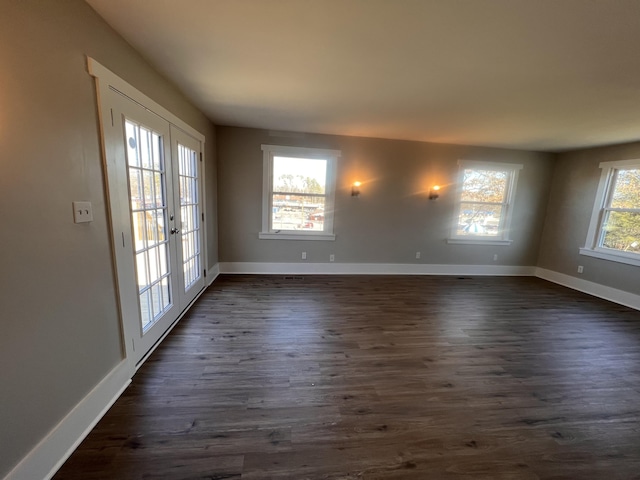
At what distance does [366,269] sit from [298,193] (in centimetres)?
189

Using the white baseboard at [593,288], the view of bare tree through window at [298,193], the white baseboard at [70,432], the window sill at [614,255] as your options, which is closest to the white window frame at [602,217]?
the window sill at [614,255]

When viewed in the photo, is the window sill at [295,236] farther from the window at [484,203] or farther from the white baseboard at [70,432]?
the white baseboard at [70,432]

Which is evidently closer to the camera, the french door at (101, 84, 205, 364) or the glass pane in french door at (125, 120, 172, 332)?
the french door at (101, 84, 205, 364)

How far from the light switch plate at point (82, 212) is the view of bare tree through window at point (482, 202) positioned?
5.25m

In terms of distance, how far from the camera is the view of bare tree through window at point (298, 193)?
4.34 m

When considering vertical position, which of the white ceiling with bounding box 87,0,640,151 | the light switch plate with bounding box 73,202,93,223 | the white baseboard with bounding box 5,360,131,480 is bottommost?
the white baseboard with bounding box 5,360,131,480

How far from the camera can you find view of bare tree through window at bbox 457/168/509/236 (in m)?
4.84

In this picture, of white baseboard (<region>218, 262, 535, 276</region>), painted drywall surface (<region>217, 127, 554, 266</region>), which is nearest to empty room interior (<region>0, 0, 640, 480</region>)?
painted drywall surface (<region>217, 127, 554, 266</region>)

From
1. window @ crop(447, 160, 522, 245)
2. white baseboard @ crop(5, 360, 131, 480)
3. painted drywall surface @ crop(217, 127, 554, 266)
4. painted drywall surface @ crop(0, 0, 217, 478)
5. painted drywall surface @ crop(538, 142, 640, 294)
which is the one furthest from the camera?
window @ crop(447, 160, 522, 245)

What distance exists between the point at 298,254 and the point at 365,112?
2.55 m

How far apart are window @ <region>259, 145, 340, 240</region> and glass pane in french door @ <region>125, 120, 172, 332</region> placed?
2.02 m

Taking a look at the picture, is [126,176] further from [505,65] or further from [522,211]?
[522,211]

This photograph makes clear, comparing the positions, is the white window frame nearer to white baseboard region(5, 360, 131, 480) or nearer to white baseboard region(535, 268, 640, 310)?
white baseboard region(535, 268, 640, 310)

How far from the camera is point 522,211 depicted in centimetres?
505
